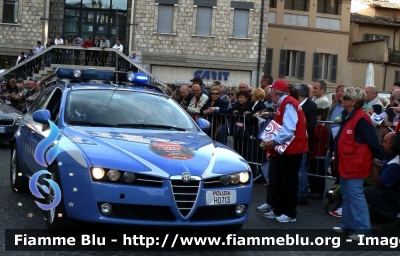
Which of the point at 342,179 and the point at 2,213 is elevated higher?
the point at 342,179

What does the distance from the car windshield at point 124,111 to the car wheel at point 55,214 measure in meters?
1.04

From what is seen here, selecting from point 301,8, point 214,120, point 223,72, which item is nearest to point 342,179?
point 214,120

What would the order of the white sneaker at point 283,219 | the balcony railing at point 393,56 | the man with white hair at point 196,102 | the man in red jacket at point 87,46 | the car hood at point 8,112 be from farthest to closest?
the balcony railing at point 393,56 → the man in red jacket at point 87,46 → the car hood at point 8,112 → the man with white hair at point 196,102 → the white sneaker at point 283,219

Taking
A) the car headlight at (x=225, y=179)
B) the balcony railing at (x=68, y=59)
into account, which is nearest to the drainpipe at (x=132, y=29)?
the balcony railing at (x=68, y=59)

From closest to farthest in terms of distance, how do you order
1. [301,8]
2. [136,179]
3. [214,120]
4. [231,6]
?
[136,179]
[214,120]
[231,6]
[301,8]

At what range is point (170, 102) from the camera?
975 cm

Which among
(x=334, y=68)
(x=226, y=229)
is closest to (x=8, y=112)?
(x=226, y=229)

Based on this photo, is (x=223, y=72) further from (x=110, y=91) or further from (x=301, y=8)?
(x=110, y=91)

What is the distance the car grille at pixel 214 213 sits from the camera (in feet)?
24.6

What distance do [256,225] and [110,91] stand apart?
239 cm

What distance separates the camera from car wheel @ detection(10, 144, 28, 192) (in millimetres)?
10547

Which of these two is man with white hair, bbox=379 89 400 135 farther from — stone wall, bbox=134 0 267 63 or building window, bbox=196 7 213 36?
building window, bbox=196 7 213 36

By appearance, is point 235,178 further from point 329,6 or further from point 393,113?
point 329,6

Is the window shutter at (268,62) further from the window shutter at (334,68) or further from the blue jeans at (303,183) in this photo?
the blue jeans at (303,183)
